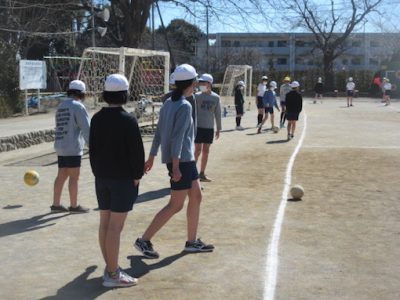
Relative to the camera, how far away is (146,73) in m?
22.9

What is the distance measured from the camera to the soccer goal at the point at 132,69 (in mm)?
18875

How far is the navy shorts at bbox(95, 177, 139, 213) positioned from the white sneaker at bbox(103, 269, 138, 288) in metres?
0.57

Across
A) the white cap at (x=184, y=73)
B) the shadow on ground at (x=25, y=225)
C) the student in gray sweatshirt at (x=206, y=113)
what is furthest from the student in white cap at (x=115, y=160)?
the student in gray sweatshirt at (x=206, y=113)

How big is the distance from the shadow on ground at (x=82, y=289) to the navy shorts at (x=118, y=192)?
0.68 meters

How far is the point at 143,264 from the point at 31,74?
21.7 metres

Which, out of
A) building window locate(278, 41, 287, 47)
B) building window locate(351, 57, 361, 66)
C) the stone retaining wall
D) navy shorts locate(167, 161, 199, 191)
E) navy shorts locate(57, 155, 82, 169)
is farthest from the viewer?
building window locate(278, 41, 287, 47)

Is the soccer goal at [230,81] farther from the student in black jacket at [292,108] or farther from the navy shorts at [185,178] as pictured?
the navy shorts at [185,178]

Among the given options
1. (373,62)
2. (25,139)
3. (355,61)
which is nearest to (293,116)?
(25,139)

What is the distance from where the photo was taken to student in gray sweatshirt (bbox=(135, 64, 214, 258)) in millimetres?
5500

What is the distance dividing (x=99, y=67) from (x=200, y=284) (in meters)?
16.3

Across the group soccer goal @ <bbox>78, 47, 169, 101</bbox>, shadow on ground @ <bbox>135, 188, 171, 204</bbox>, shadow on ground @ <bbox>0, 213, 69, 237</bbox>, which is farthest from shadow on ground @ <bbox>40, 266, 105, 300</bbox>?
soccer goal @ <bbox>78, 47, 169, 101</bbox>

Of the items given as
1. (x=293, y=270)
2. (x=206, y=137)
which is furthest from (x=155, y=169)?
(x=293, y=270)

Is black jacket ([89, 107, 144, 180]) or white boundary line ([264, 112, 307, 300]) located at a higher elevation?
black jacket ([89, 107, 144, 180])

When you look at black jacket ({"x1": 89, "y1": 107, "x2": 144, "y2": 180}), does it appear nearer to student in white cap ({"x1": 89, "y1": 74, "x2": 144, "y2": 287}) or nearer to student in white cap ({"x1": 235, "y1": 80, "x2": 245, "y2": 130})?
student in white cap ({"x1": 89, "y1": 74, "x2": 144, "y2": 287})
